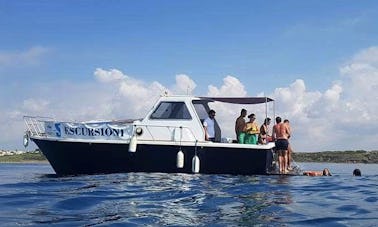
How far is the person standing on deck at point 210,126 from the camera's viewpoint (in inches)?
755

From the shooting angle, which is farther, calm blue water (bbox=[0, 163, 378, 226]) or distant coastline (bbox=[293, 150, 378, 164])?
distant coastline (bbox=[293, 150, 378, 164])

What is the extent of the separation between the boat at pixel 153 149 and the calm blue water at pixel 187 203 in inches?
99.0

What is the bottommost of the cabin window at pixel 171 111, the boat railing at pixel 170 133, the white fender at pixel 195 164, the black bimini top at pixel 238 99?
the white fender at pixel 195 164

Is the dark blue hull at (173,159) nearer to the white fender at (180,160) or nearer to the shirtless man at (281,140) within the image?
the white fender at (180,160)

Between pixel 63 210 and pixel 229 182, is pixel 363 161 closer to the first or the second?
pixel 229 182

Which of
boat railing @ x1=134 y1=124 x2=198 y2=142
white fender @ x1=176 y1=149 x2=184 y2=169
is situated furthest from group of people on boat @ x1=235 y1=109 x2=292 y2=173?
white fender @ x1=176 y1=149 x2=184 y2=169

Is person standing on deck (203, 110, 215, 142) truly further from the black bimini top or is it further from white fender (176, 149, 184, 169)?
white fender (176, 149, 184, 169)

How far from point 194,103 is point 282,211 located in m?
10.3

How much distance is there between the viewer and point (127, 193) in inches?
486

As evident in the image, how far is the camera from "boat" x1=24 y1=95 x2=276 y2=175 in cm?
1825

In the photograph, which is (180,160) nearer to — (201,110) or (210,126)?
(210,126)

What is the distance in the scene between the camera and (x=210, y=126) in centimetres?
1939

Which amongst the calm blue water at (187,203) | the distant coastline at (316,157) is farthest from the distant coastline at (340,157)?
the calm blue water at (187,203)

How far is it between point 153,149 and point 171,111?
169cm
